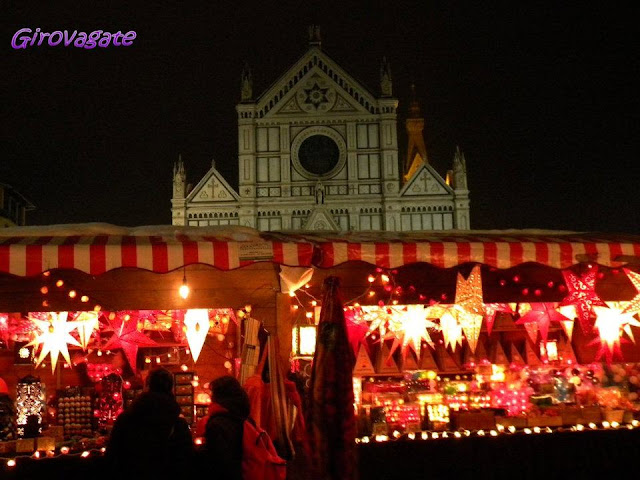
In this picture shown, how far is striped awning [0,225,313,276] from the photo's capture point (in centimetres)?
511

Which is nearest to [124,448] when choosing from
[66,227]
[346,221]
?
[66,227]

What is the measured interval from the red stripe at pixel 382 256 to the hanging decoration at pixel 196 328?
198 centimetres

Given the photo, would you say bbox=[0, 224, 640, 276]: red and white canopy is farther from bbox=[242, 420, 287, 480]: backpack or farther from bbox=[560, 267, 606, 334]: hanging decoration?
bbox=[242, 420, 287, 480]: backpack

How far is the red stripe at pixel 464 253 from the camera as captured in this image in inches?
226

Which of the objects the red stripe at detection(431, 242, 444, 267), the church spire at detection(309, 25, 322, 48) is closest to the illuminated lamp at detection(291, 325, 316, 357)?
the red stripe at detection(431, 242, 444, 267)

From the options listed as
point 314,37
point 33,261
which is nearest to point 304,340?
point 33,261

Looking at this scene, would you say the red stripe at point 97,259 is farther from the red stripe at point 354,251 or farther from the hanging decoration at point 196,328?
the red stripe at point 354,251

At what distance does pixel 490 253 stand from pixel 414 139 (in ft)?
116

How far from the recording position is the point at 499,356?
7742mm

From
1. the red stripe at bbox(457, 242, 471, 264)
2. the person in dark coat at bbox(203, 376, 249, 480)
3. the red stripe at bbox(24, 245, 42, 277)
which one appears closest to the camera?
the person in dark coat at bbox(203, 376, 249, 480)

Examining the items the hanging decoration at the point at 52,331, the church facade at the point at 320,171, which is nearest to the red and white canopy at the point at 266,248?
the hanging decoration at the point at 52,331

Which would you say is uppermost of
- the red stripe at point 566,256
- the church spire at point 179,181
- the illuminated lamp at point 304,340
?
the church spire at point 179,181

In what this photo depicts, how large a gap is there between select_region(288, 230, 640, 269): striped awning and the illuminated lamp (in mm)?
1904

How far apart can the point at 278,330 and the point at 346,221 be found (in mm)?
26872
